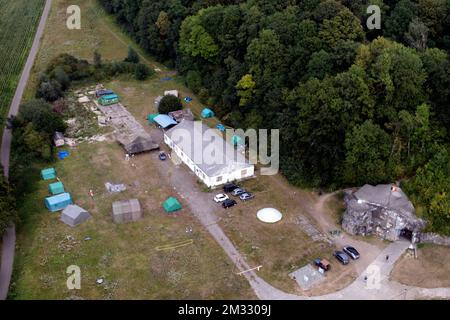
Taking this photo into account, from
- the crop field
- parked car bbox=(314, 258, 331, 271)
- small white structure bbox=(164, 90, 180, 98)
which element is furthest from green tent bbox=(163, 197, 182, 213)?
the crop field

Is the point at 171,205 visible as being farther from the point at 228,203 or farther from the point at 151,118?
the point at 151,118

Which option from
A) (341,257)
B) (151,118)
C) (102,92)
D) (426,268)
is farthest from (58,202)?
(426,268)

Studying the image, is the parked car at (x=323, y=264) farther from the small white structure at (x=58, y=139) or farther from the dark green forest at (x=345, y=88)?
the small white structure at (x=58, y=139)

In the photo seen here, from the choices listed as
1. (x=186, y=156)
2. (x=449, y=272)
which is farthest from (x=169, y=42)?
(x=449, y=272)

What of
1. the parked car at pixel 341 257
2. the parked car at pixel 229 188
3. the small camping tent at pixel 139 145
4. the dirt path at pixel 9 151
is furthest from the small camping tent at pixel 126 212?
the parked car at pixel 341 257

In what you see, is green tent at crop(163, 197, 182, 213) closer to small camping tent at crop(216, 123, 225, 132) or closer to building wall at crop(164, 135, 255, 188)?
building wall at crop(164, 135, 255, 188)
